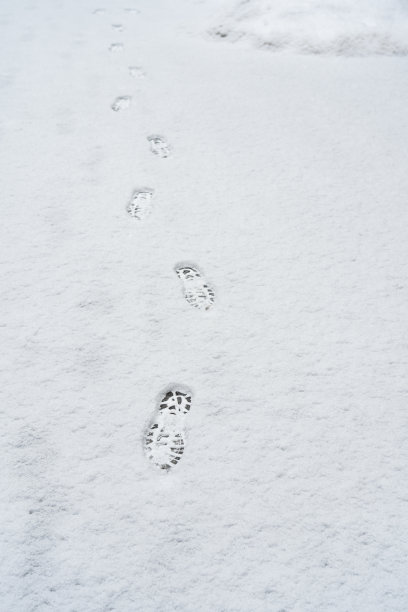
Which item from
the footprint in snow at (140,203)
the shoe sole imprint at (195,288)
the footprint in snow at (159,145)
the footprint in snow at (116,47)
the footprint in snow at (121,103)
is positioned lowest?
the shoe sole imprint at (195,288)

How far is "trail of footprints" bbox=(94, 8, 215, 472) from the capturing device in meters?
0.95

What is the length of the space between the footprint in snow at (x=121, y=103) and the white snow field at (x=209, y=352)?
0.03 m

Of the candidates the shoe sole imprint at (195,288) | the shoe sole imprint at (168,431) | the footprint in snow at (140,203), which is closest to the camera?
the shoe sole imprint at (168,431)

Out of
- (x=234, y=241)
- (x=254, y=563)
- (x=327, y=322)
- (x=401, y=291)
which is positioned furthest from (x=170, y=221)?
(x=254, y=563)

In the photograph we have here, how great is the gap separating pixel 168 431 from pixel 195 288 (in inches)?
19.6

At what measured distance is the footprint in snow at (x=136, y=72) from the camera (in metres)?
2.48

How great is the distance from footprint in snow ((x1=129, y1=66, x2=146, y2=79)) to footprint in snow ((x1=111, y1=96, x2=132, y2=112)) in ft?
0.98

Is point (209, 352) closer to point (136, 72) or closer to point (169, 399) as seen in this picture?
point (169, 399)

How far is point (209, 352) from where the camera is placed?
3.75ft

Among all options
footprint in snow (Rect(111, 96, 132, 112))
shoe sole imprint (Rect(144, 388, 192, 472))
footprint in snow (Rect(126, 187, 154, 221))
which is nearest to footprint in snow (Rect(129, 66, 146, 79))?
footprint in snow (Rect(111, 96, 132, 112))

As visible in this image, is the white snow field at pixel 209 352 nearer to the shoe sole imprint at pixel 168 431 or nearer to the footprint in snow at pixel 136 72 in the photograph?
the shoe sole imprint at pixel 168 431

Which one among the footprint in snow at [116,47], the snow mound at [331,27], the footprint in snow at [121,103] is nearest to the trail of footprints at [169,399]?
the footprint in snow at [121,103]

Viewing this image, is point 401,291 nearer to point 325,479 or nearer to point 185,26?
point 325,479

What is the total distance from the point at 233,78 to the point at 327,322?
6.28 feet
